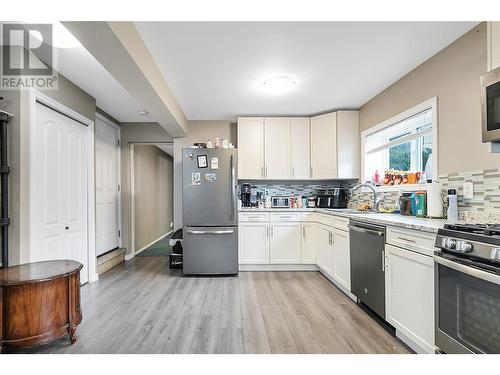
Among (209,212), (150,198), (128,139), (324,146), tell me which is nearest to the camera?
(209,212)

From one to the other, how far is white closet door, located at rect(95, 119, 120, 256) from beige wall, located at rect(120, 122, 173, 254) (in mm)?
129

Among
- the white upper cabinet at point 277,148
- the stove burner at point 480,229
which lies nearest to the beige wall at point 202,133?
the white upper cabinet at point 277,148

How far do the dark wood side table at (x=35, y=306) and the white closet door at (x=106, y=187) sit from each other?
2.07 metres

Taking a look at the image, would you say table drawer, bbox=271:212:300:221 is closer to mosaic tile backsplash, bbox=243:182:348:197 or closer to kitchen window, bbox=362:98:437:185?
mosaic tile backsplash, bbox=243:182:348:197

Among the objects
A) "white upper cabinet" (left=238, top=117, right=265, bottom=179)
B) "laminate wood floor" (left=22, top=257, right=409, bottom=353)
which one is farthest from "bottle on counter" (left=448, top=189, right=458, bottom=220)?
"white upper cabinet" (left=238, top=117, right=265, bottom=179)

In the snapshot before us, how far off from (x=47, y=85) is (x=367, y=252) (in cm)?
336

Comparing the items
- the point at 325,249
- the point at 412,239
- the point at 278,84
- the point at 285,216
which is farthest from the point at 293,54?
the point at 325,249

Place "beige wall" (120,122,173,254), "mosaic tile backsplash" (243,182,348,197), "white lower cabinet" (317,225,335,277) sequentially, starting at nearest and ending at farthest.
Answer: "white lower cabinet" (317,225,335,277), "mosaic tile backsplash" (243,182,348,197), "beige wall" (120,122,173,254)

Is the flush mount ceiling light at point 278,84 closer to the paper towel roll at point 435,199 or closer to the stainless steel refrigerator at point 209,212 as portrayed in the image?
the stainless steel refrigerator at point 209,212

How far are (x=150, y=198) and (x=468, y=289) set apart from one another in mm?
5789

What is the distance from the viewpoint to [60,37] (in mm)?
1995

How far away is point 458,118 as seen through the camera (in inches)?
83.4

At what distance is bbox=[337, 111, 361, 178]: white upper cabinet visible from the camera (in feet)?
12.5

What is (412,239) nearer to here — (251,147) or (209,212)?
(209,212)
